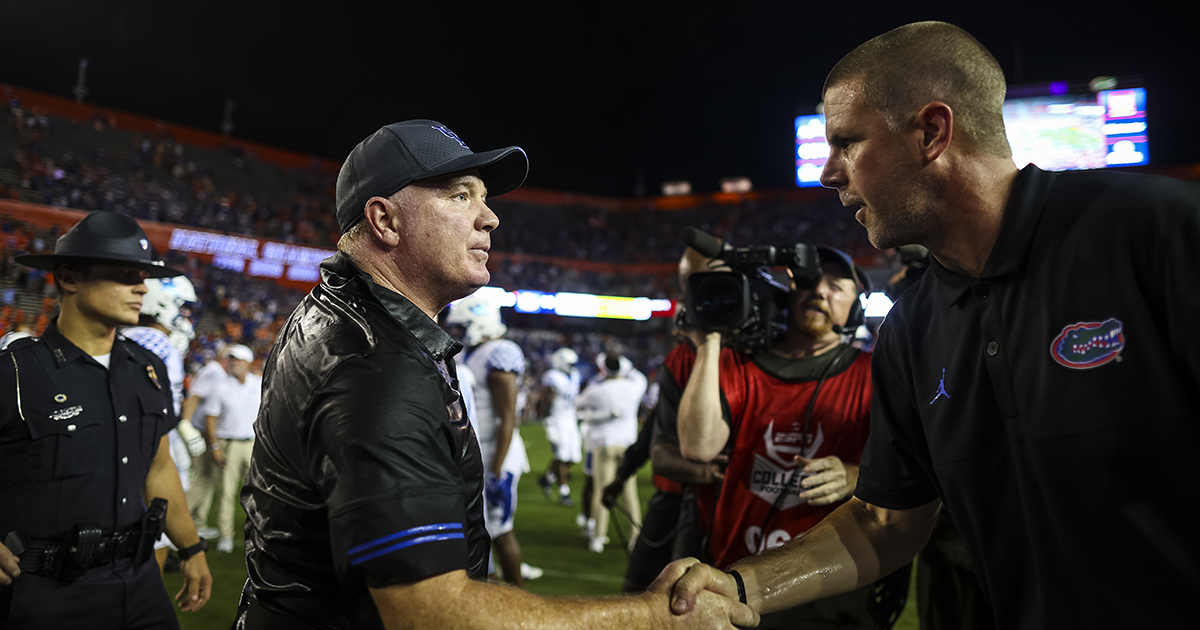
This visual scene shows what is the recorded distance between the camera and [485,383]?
19.4 ft

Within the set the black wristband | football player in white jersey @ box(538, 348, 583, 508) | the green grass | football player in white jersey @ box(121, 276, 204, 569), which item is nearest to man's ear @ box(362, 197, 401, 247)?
the black wristband

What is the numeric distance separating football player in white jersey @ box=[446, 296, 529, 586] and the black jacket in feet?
12.6

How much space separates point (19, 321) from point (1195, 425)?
29411mm

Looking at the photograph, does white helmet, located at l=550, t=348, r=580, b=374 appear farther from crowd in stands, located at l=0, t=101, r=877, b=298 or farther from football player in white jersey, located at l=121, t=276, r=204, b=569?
crowd in stands, located at l=0, t=101, r=877, b=298

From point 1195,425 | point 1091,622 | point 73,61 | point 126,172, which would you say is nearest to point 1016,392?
point 1195,425

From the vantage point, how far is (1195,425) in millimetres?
1319

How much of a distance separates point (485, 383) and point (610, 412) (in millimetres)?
3689

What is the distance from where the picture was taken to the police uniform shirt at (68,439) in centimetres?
287

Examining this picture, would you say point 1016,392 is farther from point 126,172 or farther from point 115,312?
point 126,172

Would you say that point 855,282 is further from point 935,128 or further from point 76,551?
point 76,551

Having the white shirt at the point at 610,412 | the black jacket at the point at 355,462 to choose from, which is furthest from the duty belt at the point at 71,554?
the white shirt at the point at 610,412

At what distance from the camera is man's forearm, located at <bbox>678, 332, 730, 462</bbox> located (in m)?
3.06

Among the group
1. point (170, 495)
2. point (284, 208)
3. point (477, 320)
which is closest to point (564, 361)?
point (477, 320)

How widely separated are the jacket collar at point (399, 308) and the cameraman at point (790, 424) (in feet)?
5.26
